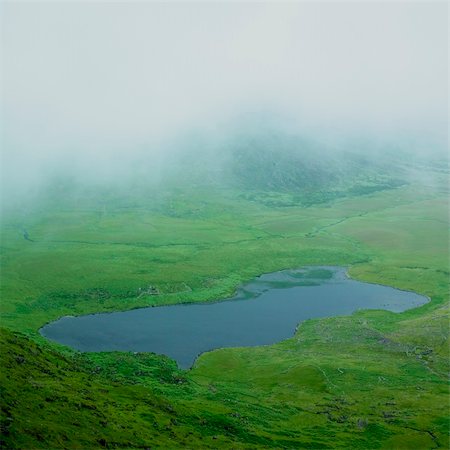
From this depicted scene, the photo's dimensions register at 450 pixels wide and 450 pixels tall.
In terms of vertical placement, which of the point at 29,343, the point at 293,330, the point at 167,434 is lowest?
the point at 293,330

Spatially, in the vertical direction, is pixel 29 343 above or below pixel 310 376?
above

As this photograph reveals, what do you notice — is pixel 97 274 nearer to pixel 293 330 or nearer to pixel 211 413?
pixel 293 330

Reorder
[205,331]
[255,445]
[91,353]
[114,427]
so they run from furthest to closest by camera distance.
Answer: [205,331] < [91,353] < [255,445] < [114,427]

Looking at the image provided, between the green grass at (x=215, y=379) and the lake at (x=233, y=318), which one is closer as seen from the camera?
the green grass at (x=215, y=379)

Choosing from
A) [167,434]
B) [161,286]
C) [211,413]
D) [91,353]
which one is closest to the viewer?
[167,434]

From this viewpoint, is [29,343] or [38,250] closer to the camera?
[29,343]

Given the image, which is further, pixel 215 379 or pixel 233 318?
pixel 233 318

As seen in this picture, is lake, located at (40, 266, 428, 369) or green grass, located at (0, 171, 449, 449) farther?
lake, located at (40, 266, 428, 369)

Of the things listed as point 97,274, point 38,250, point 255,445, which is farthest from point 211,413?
point 38,250
